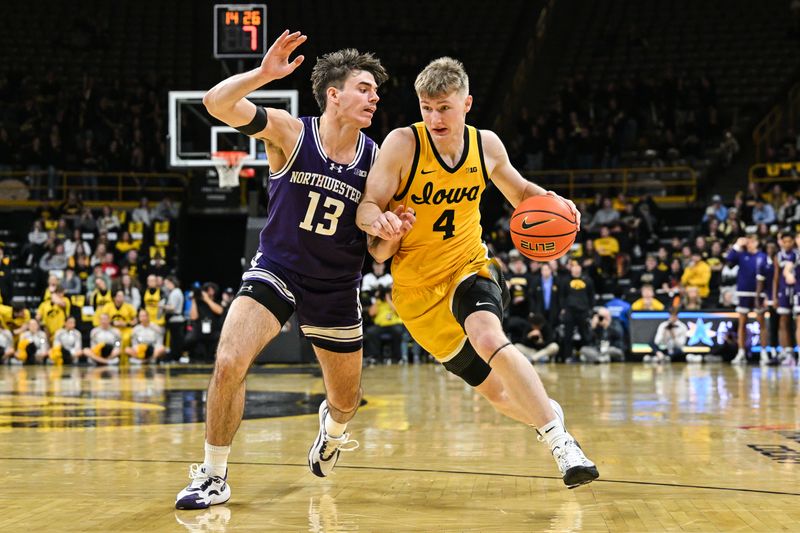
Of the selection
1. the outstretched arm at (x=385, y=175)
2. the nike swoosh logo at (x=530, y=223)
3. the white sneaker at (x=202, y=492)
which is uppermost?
the outstretched arm at (x=385, y=175)

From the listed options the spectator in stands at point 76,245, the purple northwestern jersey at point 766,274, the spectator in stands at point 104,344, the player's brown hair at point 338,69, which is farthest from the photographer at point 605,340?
the player's brown hair at point 338,69

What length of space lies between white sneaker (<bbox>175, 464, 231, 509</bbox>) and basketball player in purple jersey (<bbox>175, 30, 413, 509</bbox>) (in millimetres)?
10

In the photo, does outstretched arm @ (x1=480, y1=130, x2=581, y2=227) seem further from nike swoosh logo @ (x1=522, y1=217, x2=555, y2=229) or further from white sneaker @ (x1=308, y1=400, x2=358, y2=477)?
white sneaker @ (x1=308, y1=400, x2=358, y2=477)

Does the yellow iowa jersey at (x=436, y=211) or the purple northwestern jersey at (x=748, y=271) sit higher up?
the yellow iowa jersey at (x=436, y=211)

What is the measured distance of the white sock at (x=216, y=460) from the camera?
15.7 ft

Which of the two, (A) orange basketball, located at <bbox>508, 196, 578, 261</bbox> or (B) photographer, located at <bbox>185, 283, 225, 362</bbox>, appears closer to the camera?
(A) orange basketball, located at <bbox>508, 196, 578, 261</bbox>

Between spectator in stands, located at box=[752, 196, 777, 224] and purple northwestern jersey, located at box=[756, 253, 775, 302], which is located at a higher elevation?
spectator in stands, located at box=[752, 196, 777, 224]

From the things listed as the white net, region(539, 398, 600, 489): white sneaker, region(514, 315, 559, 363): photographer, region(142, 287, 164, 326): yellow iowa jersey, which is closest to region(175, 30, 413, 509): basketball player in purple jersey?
Result: region(539, 398, 600, 489): white sneaker

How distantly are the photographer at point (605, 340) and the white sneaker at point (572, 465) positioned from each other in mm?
13015

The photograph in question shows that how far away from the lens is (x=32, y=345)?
59.5 ft

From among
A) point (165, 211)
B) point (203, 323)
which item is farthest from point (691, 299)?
point (165, 211)

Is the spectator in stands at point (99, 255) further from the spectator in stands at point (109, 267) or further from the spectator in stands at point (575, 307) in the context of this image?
the spectator in stands at point (575, 307)

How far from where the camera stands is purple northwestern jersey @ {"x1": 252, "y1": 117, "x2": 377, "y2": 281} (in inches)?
205

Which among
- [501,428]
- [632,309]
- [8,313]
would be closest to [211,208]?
[8,313]
